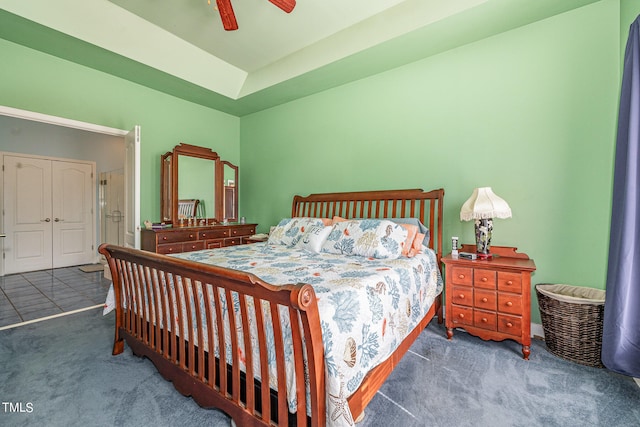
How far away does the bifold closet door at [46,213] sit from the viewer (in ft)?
16.1

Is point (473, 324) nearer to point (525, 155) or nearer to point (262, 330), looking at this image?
point (525, 155)

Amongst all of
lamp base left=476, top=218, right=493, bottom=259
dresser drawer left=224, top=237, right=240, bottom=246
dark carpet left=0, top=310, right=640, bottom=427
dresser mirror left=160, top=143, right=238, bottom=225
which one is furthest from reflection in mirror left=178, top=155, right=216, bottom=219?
lamp base left=476, top=218, right=493, bottom=259

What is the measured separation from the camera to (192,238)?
12.8ft

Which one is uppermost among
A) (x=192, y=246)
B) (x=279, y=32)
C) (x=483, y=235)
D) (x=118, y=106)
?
(x=279, y=32)

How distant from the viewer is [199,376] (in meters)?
1.54

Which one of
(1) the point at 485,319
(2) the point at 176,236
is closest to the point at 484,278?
(1) the point at 485,319

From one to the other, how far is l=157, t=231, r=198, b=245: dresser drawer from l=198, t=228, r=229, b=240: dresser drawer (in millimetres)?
86

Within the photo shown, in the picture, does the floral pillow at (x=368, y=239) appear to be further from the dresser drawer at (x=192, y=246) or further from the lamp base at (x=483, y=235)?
the dresser drawer at (x=192, y=246)

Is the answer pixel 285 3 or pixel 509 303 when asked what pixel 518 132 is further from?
pixel 285 3

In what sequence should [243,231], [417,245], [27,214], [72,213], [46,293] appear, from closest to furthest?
[417,245] → [46,293] → [243,231] → [27,214] → [72,213]

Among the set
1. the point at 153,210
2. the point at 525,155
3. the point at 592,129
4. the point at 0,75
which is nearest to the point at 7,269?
the point at 153,210

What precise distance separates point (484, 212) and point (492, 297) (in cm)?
70

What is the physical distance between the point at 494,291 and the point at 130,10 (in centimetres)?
427

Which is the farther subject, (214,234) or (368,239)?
(214,234)
